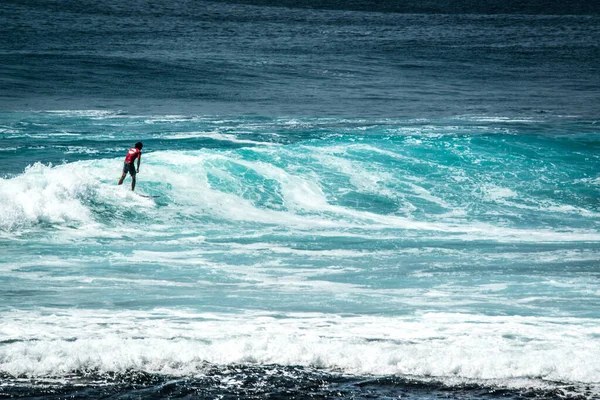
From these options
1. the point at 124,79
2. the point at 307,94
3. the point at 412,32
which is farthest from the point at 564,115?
the point at 412,32

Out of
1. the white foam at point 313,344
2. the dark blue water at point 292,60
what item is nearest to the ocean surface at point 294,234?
the white foam at point 313,344

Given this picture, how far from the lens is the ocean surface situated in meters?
7.20

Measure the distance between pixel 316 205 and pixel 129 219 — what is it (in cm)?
408

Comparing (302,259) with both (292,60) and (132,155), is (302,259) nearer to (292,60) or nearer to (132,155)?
(132,155)

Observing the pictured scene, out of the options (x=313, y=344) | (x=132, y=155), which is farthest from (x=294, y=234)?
(x=313, y=344)

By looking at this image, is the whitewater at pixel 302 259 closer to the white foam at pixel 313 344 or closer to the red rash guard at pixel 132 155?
the white foam at pixel 313 344

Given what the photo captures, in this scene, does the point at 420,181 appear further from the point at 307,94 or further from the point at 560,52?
the point at 560,52

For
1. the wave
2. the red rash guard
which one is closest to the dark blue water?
the wave

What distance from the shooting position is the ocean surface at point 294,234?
720 cm

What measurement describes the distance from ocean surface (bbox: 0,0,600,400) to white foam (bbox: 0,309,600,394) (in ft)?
0.10

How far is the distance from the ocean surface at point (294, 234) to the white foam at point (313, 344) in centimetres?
3

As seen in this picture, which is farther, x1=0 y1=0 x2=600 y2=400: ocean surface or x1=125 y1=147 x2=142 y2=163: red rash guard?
x1=125 y1=147 x2=142 y2=163: red rash guard

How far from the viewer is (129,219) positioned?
14.7 meters

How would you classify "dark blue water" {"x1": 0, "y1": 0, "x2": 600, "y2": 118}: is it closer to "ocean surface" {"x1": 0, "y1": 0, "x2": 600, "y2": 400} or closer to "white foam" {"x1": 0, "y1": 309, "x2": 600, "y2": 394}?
"ocean surface" {"x1": 0, "y1": 0, "x2": 600, "y2": 400}
